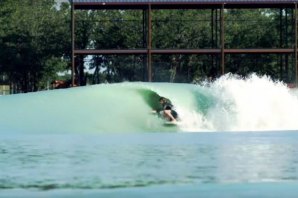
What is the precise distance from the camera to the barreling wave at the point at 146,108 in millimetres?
28656

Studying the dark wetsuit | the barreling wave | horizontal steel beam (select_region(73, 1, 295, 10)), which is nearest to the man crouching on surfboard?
the dark wetsuit

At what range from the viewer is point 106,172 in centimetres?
1376

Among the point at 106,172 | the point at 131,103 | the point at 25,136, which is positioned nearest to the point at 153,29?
the point at 131,103

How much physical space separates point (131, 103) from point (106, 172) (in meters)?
17.1

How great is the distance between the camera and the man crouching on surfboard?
2869cm

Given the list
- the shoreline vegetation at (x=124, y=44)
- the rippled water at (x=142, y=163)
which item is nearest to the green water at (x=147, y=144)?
the rippled water at (x=142, y=163)

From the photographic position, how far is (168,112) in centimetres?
2880

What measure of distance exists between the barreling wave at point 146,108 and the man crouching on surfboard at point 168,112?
25 centimetres

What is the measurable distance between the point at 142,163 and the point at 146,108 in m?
15.4

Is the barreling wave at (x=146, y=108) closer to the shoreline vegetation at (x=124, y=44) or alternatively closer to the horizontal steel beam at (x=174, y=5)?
the horizontal steel beam at (x=174, y=5)

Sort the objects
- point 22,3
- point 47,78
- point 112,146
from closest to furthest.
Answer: point 112,146
point 47,78
point 22,3

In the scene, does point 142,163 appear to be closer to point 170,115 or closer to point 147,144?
point 147,144

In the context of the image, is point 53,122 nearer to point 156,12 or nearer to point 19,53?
point 19,53

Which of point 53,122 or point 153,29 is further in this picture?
point 153,29
